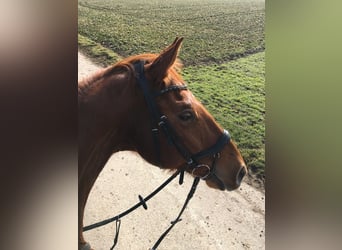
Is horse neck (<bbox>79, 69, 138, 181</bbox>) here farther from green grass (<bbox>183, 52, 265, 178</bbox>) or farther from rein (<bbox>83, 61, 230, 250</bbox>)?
green grass (<bbox>183, 52, 265, 178</bbox>)

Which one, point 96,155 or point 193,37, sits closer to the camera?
point 96,155

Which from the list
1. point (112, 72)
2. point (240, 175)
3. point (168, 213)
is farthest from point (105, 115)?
point (240, 175)

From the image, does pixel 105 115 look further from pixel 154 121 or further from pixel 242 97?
pixel 242 97

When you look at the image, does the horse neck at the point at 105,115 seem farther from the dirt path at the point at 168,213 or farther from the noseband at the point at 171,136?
the dirt path at the point at 168,213

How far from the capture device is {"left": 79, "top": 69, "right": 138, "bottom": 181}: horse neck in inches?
81.7

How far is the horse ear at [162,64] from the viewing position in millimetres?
2027

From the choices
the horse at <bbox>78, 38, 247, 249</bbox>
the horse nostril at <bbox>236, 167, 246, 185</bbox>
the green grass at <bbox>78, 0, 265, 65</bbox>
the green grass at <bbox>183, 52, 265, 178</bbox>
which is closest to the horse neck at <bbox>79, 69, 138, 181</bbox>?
the horse at <bbox>78, 38, 247, 249</bbox>

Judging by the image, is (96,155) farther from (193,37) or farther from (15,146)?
(193,37)

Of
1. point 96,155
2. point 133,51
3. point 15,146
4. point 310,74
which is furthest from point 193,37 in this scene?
point 15,146

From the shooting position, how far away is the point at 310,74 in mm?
2387

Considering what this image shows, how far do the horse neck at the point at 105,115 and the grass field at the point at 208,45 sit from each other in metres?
0.33

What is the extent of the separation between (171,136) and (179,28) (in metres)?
0.77

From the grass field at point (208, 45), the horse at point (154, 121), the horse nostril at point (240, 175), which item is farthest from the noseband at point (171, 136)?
the grass field at point (208, 45)

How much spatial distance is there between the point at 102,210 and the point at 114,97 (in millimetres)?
732
